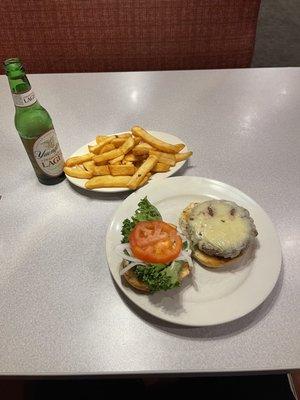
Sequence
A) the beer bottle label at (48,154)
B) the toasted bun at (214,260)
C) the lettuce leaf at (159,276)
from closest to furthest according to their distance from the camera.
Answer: the lettuce leaf at (159,276) < the toasted bun at (214,260) < the beer bottle label at (48,154)

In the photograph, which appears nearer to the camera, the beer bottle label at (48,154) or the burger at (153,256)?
the burger at (153,256)

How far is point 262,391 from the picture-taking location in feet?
3.19

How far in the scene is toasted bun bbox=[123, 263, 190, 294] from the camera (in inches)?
30.8

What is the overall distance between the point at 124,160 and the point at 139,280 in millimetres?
469

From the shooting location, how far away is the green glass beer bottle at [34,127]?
90cm

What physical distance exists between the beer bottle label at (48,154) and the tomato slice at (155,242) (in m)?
0.41

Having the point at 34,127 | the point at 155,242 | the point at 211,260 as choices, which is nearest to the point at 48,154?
the point at 34,127

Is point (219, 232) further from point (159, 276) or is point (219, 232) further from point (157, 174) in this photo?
point (157, 174)

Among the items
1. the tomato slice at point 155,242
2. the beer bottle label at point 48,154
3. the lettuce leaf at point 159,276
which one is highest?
the beer bottle label at point 48,154

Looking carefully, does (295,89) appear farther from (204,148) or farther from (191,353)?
(191,353)

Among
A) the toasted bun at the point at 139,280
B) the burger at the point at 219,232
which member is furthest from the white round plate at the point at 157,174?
the toasted bun at the point at 139,280

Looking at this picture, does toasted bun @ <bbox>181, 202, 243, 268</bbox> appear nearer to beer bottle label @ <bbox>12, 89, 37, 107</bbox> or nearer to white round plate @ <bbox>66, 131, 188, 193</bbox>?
white round plate @ <bbox>66, 131, 188, 193</bbox>

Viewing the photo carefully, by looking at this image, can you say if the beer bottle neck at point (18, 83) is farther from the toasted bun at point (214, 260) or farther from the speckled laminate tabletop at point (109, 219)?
the toasted bun at point (214, 260)

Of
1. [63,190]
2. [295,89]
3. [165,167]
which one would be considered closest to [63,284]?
[63,190]
